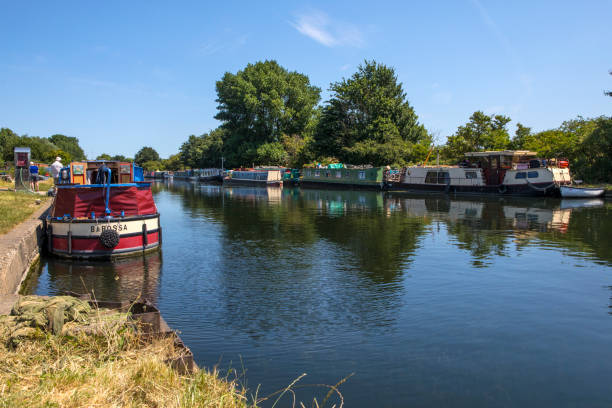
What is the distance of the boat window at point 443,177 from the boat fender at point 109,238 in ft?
134

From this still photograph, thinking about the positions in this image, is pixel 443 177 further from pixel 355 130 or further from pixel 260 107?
pixel 260 107

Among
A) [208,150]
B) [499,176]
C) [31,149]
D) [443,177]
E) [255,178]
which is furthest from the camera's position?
[208,150]

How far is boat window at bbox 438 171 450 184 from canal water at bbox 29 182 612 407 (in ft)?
93.3

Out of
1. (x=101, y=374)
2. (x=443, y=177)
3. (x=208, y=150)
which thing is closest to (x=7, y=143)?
(x=208, y=150)

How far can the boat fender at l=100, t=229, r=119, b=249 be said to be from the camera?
14.7 meters

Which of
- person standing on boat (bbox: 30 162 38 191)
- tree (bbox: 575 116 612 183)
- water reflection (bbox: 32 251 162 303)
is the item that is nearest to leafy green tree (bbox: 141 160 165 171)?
person standing on boat (bbox: 30 162 38 191)

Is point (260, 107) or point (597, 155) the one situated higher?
point (260, 107)

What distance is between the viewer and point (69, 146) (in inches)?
5384

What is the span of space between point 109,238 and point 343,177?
5277 cm

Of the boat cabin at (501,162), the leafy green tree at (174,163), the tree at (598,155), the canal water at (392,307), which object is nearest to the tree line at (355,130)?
the tree at (598,155)

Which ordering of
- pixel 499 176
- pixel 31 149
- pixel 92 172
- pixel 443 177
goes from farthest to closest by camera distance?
1. pixel 31 149
2. pixel 443 177
3. pixel 499 176
4. pixel 92 172

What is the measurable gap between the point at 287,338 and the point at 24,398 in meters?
4.55

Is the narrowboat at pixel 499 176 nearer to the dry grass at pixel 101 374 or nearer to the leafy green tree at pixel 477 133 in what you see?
the leafy green tree at pixel 477 133

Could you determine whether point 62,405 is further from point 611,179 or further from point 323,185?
point 323,185
